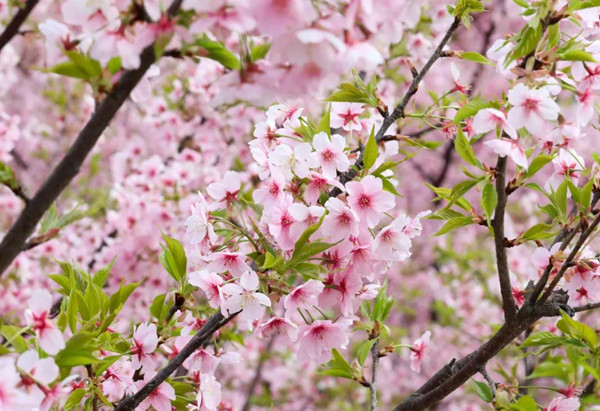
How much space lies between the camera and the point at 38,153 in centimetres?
623

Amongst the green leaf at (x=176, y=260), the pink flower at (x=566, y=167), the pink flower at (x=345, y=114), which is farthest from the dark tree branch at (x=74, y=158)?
the pink flower at (x=566, y=167)

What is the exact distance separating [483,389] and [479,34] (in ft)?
22.3

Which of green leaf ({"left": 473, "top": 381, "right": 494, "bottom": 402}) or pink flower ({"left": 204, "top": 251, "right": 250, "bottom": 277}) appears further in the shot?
green leaf ({"left": 473, "top": 381, "right": 494, "bottom": 402})

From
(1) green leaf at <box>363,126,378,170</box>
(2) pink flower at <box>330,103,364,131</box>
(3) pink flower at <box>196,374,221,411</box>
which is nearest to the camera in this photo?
(1) green leaf at <box>363,126,378,170</box>

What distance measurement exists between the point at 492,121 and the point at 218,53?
593 mm

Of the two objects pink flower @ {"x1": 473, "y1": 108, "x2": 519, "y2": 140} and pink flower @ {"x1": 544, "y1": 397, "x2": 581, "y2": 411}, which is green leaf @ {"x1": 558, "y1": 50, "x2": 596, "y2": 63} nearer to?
pink flower @ {"x1": 473, "y1": 108, "x2": 519, "y2": 140}

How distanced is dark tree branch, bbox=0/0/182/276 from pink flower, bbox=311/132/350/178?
1.70 ft

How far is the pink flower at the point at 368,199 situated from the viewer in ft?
4.58

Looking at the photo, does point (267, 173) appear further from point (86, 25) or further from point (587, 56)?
point (587, 56)

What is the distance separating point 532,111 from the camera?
1.24 metres

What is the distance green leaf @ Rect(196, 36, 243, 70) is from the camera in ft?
3.44

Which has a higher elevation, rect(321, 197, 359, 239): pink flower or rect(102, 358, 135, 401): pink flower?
rect(321, 197, 359, 239): pink flower

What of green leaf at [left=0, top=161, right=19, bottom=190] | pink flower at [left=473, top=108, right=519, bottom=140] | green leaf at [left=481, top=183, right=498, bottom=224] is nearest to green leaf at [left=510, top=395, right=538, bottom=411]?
green leaf at [left=481, top=183, right=498, bottom=224]

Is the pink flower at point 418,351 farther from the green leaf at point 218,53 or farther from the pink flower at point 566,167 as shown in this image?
the green leaf at point 218,53
